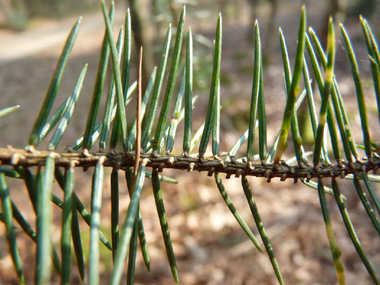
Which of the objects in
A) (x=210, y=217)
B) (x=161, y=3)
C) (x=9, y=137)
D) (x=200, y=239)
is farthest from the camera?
(x=9, y=137)

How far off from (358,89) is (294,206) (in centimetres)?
171

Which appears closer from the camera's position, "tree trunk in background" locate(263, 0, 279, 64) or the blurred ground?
the blurred ground

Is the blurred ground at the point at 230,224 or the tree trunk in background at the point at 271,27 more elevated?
the tree trunk in background at the point at 271,27

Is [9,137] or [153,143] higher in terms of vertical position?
[9,137]

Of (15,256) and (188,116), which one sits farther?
(188,116)

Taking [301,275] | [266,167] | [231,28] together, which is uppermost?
[231,28]

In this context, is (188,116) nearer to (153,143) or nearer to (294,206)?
(153,143)

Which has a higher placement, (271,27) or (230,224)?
(271,27)

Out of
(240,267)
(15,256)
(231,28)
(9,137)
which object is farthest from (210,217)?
(231,28)

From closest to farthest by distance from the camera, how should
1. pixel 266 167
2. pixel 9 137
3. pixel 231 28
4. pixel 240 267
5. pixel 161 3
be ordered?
pixel 266 167, pixel 161 3, pixel 240 267, pixel 9 137, pixel 231 28

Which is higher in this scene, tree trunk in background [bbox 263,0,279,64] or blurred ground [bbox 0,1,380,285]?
tree trunk in background [bbox 263,0,279,64]

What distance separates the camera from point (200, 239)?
1.68 meters

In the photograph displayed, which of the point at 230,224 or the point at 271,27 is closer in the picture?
the point at 230,224

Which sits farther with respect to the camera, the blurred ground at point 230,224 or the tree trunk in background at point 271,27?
the tree trunk in background at point 271,27
